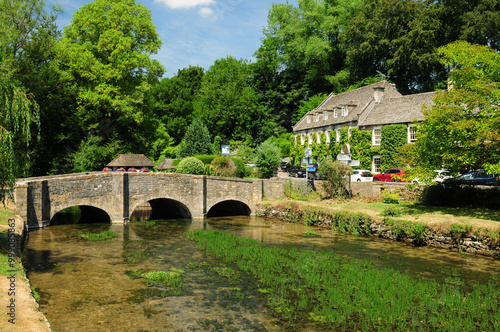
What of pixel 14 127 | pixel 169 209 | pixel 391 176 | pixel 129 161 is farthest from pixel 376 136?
pixel 14 127

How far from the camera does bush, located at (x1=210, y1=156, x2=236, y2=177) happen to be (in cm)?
3822

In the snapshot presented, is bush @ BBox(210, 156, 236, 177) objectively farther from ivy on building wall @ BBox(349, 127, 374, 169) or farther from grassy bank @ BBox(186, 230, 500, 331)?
grassy bank @ BBox(186, 230, 500, 331)

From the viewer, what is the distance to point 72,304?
1184 centimetres

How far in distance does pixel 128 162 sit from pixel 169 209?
578 centimetres

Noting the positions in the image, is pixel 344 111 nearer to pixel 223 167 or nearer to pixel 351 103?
pixel 351 103

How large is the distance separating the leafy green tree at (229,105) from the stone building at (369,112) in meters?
11.0

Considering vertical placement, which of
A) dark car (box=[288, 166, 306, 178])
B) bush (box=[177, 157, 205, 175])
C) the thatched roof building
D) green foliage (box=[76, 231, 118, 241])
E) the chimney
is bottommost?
green foliage (box=[76, 231, 118, 241])

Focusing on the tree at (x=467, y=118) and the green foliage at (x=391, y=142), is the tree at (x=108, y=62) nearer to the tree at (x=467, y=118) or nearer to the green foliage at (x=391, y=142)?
the green foliage at (x=391, y=142)

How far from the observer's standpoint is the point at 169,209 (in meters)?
34.7

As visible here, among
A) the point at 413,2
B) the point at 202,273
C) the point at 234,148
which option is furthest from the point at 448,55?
the point at 234,148

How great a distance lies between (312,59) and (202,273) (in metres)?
51.4

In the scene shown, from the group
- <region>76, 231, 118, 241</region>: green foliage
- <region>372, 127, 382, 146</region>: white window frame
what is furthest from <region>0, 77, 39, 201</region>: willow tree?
<region>372, 127, 382, 146</region>: white window frame

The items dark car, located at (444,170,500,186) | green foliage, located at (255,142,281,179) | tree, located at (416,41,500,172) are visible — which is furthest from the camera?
green foliage, located at (255,142,281,179)

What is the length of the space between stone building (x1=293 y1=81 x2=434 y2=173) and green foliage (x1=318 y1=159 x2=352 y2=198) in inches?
322
